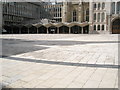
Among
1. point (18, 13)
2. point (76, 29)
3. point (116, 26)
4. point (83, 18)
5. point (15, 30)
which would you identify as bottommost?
point (76, 29)

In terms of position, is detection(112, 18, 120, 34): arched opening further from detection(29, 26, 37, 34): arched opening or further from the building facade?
detection(29, 26, 37, 34): arched opening

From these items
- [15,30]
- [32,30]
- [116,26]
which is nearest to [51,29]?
[32,30]

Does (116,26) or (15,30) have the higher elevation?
(116,26)

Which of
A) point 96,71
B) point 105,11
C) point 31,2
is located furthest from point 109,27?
point 96,71

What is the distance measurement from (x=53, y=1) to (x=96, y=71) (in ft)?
279

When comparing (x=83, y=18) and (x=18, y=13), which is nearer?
(x=83, y=18)

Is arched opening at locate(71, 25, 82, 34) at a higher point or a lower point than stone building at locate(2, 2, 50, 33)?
lower

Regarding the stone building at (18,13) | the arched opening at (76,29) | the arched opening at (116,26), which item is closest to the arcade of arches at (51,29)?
the arched opening at (76,29)

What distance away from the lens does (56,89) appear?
5379 mm

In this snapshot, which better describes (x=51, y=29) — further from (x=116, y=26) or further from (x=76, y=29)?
(x=116, y=26)

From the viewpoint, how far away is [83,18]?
75.5 metres

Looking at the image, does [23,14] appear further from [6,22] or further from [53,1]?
[53,1]

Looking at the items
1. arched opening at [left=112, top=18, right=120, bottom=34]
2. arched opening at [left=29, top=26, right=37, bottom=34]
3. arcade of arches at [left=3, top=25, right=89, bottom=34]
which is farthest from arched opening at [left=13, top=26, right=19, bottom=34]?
arched opening at [left=112, top=18, right=120, bottom=34]

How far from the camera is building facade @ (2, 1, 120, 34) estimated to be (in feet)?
194
